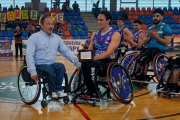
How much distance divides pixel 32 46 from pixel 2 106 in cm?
87

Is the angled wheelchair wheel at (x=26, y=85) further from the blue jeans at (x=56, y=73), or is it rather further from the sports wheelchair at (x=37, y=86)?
the blue jeans at (x=56, y=73)

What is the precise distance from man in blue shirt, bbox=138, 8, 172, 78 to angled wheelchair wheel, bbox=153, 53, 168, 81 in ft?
0.38

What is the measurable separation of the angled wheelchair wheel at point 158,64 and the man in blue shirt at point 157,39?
0.11 meters

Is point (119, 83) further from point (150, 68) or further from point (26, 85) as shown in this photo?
point (150, 68)

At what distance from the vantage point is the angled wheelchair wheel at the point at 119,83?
3148 millimetres

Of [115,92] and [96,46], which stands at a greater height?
[96,46]

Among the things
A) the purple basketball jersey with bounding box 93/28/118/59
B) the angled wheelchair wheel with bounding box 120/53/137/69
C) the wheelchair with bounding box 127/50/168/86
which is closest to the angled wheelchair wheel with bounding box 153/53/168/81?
the wheelchair with bounding box 127/50/168/86

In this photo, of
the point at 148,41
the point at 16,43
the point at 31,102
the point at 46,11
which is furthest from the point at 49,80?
the point at 46,11

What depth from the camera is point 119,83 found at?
3.34m

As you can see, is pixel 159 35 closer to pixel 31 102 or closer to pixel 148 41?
pixel 148 41

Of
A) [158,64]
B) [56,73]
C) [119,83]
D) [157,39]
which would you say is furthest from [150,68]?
[56,73]

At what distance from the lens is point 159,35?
4406 mm

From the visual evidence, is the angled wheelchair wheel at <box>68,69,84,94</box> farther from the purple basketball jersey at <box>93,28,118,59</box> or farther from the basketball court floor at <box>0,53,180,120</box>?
the purple basketball jersey at <box>93,28,118,59</box>

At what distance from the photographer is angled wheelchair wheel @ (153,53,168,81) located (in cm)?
413
